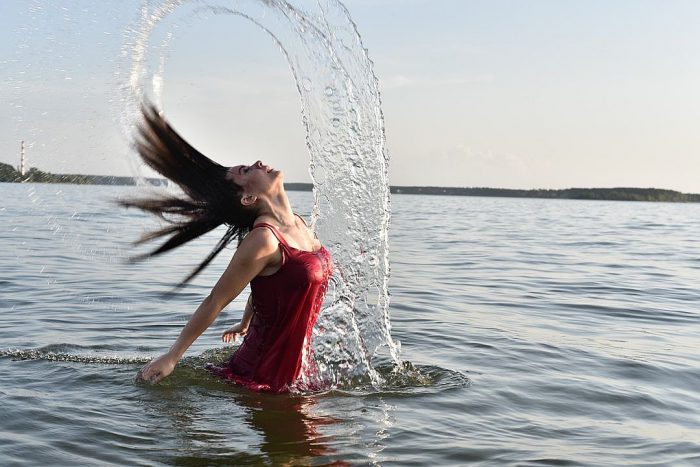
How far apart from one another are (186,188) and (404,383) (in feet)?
7.94

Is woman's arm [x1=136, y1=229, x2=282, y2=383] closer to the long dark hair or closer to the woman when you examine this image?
the woman

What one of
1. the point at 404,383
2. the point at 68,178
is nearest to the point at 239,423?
the point at 404,383

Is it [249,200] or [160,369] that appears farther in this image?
[249,200]

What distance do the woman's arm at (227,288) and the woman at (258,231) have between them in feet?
0.15

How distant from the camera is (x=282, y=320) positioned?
600 cm

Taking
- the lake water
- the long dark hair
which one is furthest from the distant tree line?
the long dark hair

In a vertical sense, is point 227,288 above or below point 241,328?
above

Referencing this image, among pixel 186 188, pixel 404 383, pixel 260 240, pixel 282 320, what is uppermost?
pixel 186 188

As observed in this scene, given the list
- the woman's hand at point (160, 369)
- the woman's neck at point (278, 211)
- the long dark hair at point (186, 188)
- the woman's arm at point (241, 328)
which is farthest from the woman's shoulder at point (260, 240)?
the woman's arm at point (241, 328)

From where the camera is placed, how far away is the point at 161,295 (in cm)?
1222

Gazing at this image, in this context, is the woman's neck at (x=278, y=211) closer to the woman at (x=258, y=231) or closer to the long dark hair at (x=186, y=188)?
the woman at (x=258, y=231)

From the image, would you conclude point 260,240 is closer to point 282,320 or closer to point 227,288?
point 227,288

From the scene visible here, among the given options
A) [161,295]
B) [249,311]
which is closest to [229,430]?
[249,311]

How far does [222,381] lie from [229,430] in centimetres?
100
